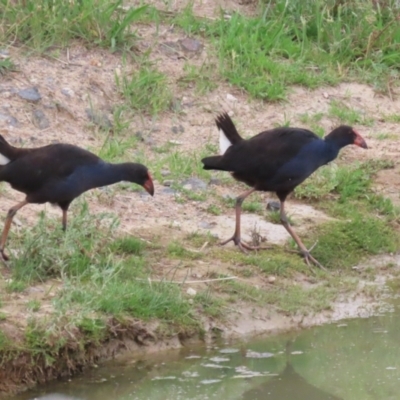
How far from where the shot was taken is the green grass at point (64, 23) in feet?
30.4

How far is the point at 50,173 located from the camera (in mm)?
6754

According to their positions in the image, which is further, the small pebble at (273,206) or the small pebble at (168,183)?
the small pebble at (168,183)

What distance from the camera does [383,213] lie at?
849cm

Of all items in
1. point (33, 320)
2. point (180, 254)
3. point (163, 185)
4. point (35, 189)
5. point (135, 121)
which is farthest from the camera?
point (135, 121)

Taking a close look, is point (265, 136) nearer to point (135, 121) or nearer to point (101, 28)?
point (135, 121)

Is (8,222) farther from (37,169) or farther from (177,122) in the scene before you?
(177,122)

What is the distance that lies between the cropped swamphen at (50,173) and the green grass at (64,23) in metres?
2.61

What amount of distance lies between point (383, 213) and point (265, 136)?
1331 mm

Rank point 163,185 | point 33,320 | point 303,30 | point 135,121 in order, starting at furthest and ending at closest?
point 303,30 < point 135,121 < point 163,185 < point 33,320

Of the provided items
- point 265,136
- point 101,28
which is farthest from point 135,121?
point 265,136

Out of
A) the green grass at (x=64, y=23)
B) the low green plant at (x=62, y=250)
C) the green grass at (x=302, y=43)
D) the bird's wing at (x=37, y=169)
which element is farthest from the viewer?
the green grass at (x=302, y=43)

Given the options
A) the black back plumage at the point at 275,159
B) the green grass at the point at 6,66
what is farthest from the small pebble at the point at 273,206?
the green grass at the point at 6,66

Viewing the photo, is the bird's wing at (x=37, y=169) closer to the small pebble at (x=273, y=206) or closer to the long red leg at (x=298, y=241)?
the long red leg at (x=298, y=241)

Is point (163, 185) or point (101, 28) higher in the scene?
point (101, 28)
